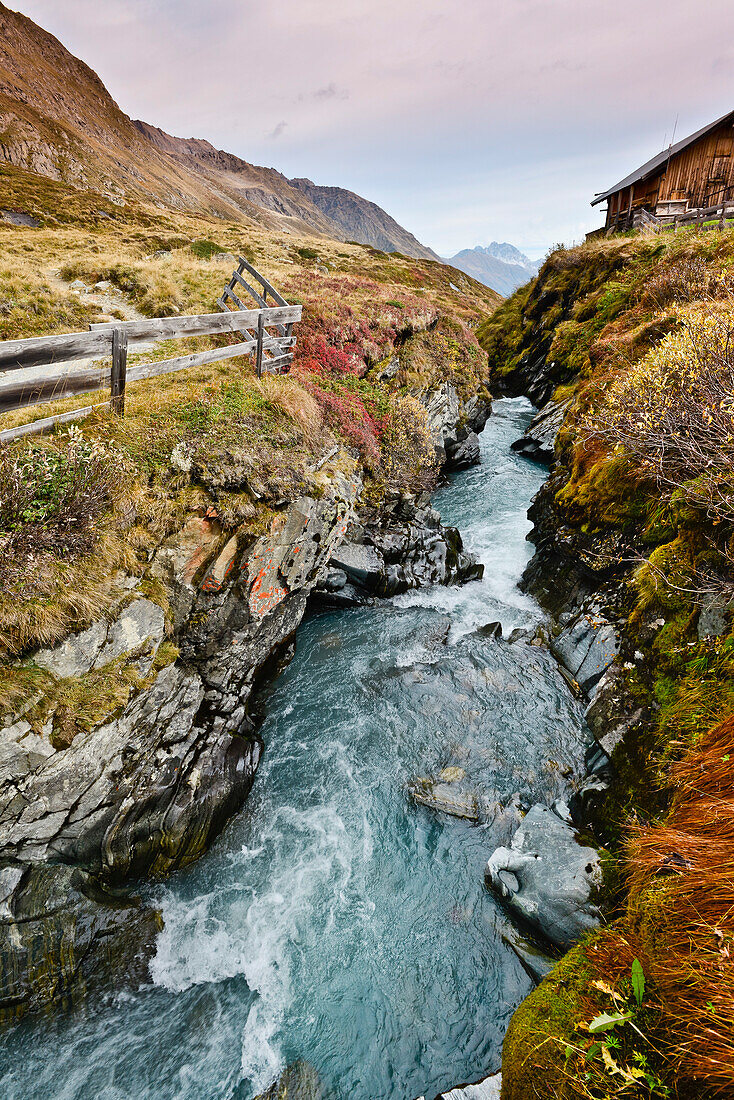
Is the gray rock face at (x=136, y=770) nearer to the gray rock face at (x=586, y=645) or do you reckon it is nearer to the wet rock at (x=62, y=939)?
the wet rock at (x=62, y=939)

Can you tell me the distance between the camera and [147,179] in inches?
3770

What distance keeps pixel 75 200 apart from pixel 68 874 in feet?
142

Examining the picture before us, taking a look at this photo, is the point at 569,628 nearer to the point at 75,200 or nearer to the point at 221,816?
the point at 221,816

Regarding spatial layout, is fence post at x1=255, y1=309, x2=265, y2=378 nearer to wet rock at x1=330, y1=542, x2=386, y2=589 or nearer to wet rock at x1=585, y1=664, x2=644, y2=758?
wet rock at x1=330, y1=542, x2=386, y2=589

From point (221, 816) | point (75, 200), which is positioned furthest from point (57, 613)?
point (75, 200)

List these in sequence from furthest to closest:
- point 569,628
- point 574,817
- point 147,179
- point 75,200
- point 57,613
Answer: point 147,179, point 75,200, point 569,628, point 574,817, point 57,613

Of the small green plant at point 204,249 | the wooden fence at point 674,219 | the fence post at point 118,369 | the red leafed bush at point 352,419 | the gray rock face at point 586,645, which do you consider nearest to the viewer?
the fence post at point 118,369

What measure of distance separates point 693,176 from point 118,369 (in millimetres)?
40096

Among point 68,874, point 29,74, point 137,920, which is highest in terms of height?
point 29,74

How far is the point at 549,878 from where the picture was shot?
20.5ft

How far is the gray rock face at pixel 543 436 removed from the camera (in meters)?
22.3

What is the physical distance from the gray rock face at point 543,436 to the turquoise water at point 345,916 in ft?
47.9

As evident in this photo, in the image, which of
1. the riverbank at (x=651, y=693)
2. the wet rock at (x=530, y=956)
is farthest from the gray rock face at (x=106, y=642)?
the wet rock at (x=530, y=956)

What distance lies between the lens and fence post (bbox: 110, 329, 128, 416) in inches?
288
